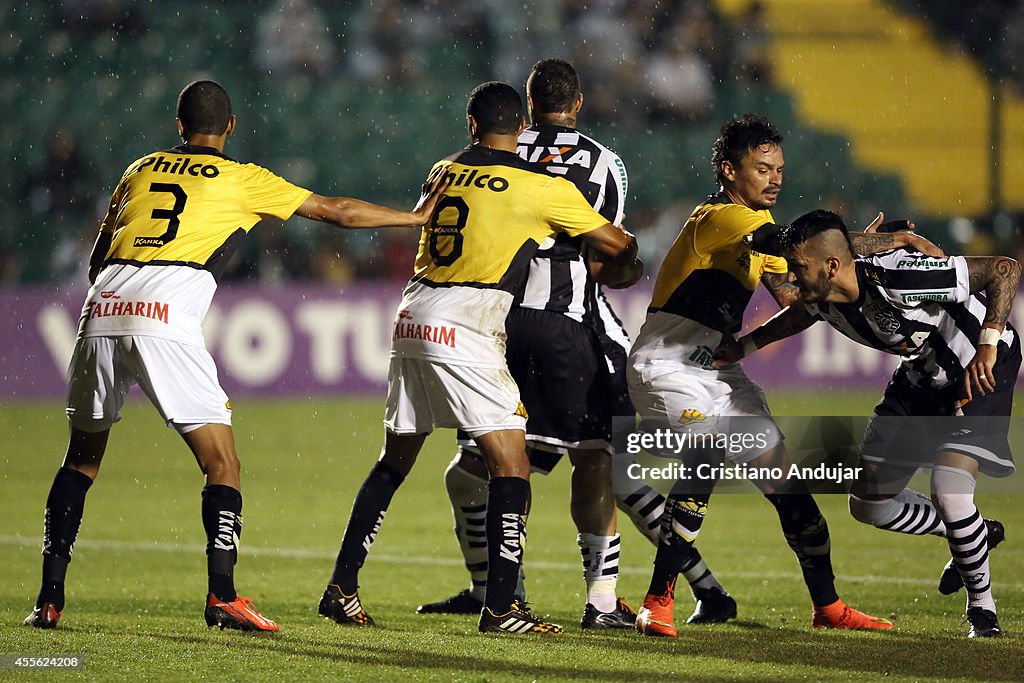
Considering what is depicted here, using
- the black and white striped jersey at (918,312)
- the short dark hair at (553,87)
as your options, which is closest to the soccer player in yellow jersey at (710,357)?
the black and white striped jersey at (918,312)

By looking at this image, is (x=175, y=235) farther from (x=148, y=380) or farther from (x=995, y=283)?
(x=995, y=283)

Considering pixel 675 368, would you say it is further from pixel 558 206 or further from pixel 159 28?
pixel 159 28

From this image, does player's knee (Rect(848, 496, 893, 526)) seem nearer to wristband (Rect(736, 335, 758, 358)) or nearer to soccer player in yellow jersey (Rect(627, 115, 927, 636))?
soccer player in yellow jersey (Rect(627, 115, 927, 636))

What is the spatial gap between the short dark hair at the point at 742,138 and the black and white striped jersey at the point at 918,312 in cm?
59

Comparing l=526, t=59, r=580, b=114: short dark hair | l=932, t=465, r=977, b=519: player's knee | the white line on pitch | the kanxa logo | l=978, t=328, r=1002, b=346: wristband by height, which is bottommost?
the white line on pitch

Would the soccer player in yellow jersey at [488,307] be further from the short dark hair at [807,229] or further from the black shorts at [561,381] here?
the short dark hair at [807,229]

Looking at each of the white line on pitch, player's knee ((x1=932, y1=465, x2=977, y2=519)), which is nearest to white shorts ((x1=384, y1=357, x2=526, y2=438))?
player's knee ((x1=932, y1=465, x2=977, y2=519))

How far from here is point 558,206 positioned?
17.2 feet

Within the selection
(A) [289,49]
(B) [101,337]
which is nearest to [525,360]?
(B) [101,337]

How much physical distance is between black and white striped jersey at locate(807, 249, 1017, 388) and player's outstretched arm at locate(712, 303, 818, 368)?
11cm

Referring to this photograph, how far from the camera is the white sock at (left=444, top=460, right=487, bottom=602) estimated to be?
5.95m

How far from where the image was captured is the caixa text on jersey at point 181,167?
5211 mm

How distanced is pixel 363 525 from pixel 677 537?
1.22 meters

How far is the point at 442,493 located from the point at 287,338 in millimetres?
5530
